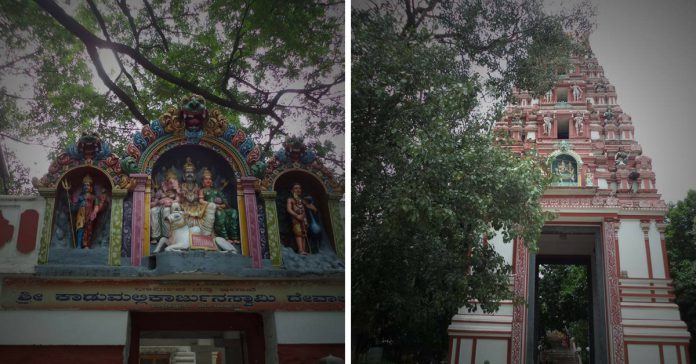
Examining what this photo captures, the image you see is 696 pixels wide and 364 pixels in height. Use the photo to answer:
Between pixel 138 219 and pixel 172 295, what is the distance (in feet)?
1.59

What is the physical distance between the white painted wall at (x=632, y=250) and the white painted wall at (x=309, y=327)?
67.2 inches

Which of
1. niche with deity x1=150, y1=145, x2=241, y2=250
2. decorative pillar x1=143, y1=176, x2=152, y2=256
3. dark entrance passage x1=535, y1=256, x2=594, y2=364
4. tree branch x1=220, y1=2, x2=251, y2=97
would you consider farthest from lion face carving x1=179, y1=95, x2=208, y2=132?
dark entrance passage x1=535, y1=256, x2=594, y2=364

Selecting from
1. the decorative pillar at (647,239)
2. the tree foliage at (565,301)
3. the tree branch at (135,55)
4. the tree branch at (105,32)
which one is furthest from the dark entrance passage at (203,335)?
the decorative pillar at (647,239)

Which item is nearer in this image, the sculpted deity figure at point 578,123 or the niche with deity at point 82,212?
the niche with deity at point 82,212

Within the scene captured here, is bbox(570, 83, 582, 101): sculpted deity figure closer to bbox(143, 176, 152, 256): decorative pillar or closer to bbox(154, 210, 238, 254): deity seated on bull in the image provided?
bbox(154, 210, 238, 254): deity seated on bull

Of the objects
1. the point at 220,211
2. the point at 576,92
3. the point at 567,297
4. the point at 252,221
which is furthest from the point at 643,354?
the point at 220,211

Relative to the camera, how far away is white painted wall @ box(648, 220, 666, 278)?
14.6ft

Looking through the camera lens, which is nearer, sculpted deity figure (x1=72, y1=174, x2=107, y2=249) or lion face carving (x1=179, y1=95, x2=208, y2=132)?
sculpted deity figure (x1=72, y1=174, x2=107, y2=249)

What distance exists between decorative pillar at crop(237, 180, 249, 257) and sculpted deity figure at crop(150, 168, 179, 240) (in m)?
0.37

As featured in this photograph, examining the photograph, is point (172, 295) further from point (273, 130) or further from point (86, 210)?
point (273, 130)

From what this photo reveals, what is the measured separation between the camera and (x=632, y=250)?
4582 millimetres

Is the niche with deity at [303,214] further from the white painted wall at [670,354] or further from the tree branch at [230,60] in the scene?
the white painted wall at [670,354]

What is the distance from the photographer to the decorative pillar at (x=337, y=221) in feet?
16.4

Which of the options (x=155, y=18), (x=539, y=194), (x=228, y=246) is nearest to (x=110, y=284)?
(x=228, y=246)
